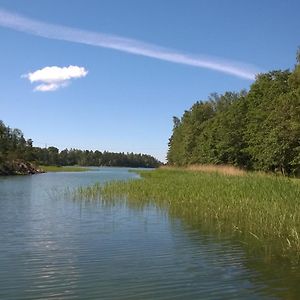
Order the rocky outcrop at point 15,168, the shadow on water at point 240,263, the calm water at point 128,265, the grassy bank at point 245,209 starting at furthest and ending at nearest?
the rocky outcrop at point 15,168 → the grassy bank at point 245,209 → the shadow on water at point 240,263 → the calm water at point 128,265

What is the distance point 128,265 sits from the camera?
11.1 metres

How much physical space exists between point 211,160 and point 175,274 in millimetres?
52221

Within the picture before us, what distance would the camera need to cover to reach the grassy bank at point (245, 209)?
544 inches

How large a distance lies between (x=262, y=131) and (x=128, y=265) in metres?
35.2

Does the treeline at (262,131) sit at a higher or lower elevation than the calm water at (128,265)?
higher

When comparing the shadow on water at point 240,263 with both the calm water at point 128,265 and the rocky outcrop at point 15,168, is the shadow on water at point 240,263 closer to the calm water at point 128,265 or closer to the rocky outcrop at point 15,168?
the calm water at point 128,265

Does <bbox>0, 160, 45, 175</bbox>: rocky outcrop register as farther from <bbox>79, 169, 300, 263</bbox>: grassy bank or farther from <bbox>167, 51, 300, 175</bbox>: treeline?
<bbox>79, 169, 300, 263</bbox>: grassy bank

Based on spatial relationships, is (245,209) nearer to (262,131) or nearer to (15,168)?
(262,131)

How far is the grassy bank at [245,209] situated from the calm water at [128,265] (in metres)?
1.00

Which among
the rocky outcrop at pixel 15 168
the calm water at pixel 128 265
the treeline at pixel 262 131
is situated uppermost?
the treeline at pixel 262 131

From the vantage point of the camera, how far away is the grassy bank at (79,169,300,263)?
13.8m

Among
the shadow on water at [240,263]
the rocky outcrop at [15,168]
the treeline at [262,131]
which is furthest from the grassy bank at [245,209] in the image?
the rocky outcrop at [15,168]

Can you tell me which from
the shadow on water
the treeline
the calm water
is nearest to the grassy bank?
the shadow on water

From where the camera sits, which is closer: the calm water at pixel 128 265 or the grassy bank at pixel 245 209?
the calm water at pixel 128 265
